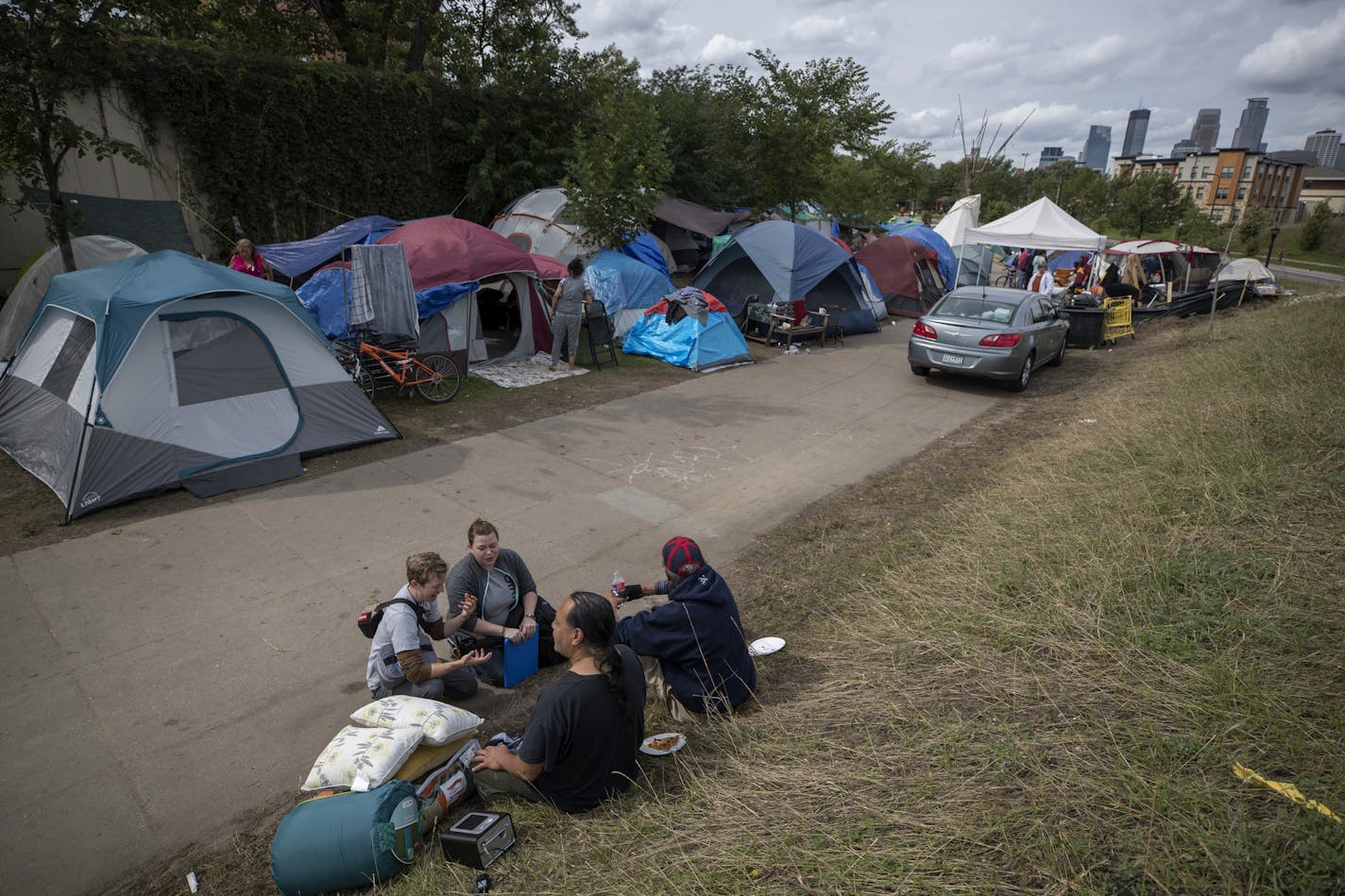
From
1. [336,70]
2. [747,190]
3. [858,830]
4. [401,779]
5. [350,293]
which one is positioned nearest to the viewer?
[858,830]

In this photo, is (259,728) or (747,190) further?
(747,190)

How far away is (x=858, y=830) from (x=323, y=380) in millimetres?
7560

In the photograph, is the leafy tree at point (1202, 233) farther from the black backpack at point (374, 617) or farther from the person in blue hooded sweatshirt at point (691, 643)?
the black backpack at point (374, 617)

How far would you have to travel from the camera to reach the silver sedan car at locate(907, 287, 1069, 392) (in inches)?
453

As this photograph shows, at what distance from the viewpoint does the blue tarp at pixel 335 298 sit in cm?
1043

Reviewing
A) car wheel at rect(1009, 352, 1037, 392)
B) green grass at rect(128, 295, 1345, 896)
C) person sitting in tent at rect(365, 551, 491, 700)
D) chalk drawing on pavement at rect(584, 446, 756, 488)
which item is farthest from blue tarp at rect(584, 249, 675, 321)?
person sitting in tent at rect(365, 551, 491, 700)

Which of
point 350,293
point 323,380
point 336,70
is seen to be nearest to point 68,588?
point 323,380

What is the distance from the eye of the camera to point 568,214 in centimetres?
1512

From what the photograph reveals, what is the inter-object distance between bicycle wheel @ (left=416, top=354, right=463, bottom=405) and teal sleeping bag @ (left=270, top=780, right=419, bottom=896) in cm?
765

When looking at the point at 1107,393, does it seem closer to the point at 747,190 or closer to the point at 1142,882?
the point at 1142,882

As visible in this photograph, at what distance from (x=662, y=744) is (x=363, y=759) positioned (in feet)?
4.57

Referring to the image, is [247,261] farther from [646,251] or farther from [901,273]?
[901,273]

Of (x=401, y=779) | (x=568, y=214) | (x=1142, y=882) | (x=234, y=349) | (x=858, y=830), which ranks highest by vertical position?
(x=568, y=214)

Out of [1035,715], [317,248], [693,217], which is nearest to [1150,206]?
[693,217]
